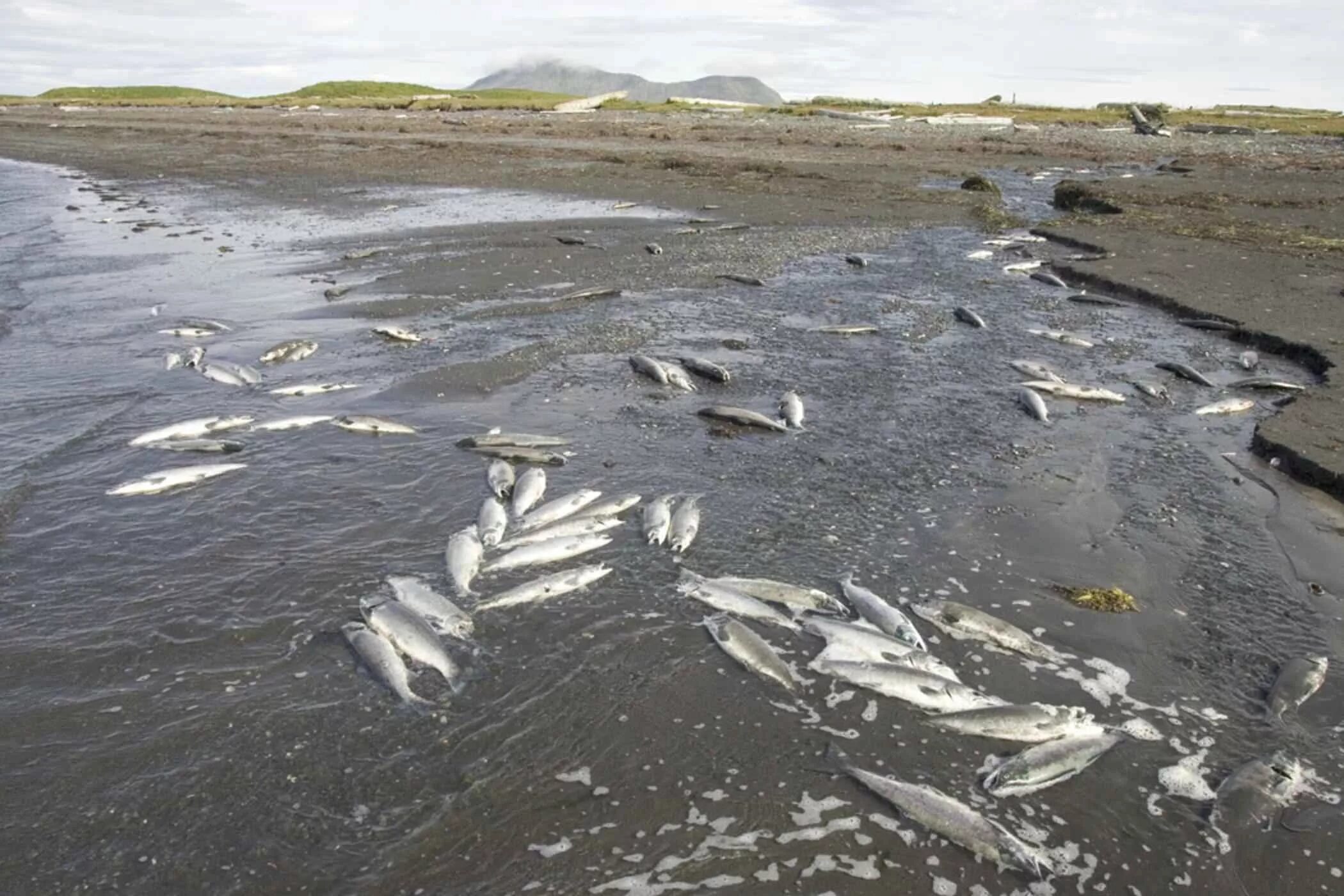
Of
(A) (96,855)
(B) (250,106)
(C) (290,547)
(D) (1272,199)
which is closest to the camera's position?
(A) (96,855)

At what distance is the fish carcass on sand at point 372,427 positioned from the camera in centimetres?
896

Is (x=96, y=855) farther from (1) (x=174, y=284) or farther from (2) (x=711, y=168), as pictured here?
(2) (x=711, y=168)

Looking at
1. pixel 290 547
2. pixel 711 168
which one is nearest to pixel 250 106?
pixel 711 168

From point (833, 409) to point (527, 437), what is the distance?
3312 millimetres

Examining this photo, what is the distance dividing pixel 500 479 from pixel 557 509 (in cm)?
75

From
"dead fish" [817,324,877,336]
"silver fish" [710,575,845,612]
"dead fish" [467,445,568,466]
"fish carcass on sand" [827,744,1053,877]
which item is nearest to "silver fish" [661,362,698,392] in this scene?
"dead fish" [467,445,568,466]

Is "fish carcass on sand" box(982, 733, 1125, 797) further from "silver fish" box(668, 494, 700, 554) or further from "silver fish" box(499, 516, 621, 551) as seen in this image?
"silver fish" box(499, 516, 621, 551)

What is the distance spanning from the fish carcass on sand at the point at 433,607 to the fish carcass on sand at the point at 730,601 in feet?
4.90

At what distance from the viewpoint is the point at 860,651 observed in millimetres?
5703

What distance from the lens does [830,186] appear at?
1101 inches

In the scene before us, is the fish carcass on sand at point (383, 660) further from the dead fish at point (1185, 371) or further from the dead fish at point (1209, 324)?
the dead fish at point (1209, 324)

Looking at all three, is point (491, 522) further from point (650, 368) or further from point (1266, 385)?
point (1266, 385)

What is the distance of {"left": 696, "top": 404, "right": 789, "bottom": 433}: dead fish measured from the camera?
360 inches

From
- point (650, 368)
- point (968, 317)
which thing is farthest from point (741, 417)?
point (968, 317)
